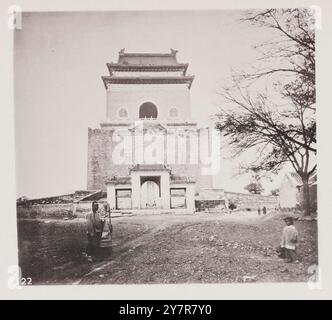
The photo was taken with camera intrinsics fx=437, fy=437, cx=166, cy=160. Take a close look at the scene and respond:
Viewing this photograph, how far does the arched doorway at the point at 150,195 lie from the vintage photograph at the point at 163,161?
Answer: 0.04ft

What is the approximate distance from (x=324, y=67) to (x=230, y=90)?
71 cm

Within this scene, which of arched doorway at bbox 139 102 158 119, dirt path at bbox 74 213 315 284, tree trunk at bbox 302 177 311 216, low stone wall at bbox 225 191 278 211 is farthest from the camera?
arched doorway at bbox 139 102 158 119

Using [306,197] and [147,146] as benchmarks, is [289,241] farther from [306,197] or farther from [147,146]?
[147,146]

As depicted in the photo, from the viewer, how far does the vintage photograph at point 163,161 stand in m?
3.25

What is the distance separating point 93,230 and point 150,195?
53 centimetres

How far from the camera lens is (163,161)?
11.3 ft

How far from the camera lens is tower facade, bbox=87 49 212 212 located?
135 inches

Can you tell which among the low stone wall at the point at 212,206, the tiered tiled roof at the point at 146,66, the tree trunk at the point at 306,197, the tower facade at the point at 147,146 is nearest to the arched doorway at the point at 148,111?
the tower facade at the point at 147,146

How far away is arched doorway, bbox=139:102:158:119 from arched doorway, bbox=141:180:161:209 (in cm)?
55

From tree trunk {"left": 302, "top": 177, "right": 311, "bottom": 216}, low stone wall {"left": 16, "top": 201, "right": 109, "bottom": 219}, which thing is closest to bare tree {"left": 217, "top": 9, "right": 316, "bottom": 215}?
tree trunk {"left": 302, "top": 177, "right": 311, "bottom": 216}

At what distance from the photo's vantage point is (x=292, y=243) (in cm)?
327

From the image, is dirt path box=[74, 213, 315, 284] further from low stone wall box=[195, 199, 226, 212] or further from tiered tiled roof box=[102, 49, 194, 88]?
tiered tiled roof box=[102, 49, 194, 88]

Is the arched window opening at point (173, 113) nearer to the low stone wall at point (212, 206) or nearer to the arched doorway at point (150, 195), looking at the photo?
the arched doorway at point (150, 195)

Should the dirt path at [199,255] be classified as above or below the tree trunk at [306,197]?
below
